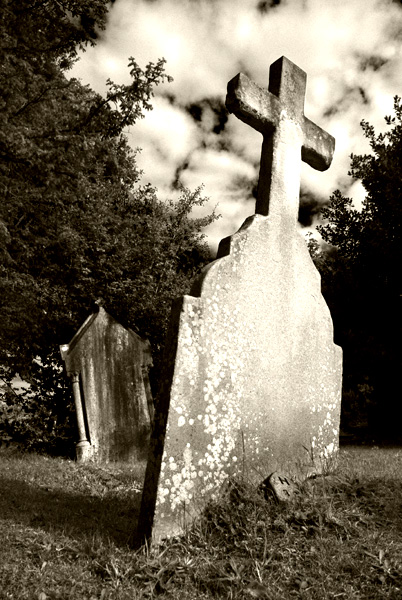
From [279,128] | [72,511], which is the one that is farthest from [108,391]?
[279,128]

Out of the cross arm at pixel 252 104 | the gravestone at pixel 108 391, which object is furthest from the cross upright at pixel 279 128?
the gravestone at pixel 108 391

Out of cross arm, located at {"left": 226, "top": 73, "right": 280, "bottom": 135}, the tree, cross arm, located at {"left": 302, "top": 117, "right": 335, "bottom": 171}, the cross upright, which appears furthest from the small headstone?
the tree

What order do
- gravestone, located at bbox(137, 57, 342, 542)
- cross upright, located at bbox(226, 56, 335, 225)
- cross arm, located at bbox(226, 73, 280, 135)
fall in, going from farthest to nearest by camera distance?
1. cross upright, located at bbox(226, 56, 335, 225)
2. cross arm, located at bbox(226, 73, 280, 135)
3. gravestone, located at bbox(137, 57, 342, 542)

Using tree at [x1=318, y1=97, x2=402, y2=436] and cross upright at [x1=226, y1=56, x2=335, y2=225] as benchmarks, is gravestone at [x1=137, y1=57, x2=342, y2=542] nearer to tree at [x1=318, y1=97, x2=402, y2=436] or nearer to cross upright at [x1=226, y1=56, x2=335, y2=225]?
cross upright at [x1=226, y1=56, x2=335, y2=225]

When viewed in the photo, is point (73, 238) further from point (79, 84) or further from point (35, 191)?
point (79, 84)

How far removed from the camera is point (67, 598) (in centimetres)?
276

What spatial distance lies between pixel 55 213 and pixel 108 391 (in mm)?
4383

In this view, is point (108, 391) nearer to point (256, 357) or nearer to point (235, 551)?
point (256, 357)

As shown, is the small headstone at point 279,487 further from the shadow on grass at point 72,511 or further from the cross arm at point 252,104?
the cross arm at point 252,104

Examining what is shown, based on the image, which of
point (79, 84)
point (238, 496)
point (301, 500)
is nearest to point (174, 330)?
point (238, 496)

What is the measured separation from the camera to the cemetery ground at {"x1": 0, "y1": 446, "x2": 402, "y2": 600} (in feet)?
9.36

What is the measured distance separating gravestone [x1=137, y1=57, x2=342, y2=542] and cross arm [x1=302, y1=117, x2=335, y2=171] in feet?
0.07

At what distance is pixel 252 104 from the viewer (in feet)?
15.3

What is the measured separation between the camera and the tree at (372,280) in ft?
36.9
